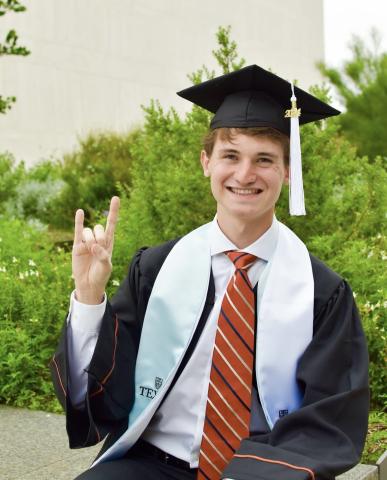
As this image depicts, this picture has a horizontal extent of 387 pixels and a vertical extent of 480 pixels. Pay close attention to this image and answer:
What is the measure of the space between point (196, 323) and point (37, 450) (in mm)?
1695

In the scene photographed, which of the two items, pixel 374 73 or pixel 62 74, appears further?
pixel 374 73

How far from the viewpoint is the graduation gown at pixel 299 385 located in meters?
2.18

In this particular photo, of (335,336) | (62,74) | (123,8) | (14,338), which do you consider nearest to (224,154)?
(335,336)

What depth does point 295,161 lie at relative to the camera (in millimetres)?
2475

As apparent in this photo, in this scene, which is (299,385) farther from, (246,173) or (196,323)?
(246,173)

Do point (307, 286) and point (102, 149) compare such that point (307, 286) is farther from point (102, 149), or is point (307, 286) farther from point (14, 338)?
point (102, 149)

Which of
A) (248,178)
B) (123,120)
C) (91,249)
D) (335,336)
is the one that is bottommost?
(335,336)

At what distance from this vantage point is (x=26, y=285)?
216 inches

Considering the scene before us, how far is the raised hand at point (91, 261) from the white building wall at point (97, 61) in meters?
14.7

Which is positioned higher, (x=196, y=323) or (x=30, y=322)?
(x=196, y=323)

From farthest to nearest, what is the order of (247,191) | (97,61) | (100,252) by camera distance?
(97,61)
(247,191)
(100,252)

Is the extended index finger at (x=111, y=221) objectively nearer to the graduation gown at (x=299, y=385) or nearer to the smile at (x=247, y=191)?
the graduation gown at (x=299, y=385)

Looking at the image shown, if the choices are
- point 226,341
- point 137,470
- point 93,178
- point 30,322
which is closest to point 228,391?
point 226,341

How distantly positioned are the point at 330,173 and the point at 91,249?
336cm
